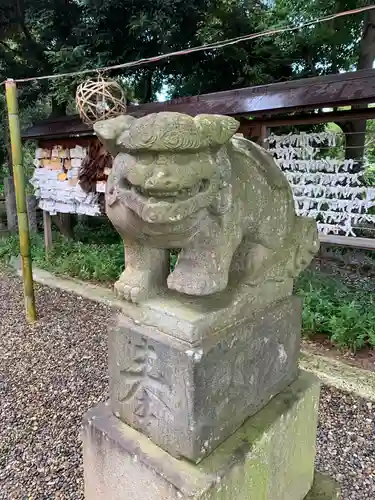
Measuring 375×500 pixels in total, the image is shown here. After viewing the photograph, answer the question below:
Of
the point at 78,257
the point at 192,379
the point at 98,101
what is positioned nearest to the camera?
the point at 192,379

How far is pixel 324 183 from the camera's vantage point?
4172mm

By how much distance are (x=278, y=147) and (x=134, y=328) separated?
364 centimetres

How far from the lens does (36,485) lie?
79.7 inches

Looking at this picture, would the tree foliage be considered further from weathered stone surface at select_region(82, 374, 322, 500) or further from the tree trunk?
weathered stone surface at select_region(82, 374, 322, 500)

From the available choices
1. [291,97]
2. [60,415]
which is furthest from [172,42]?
[60,415]

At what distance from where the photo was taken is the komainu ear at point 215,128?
3.51 ft

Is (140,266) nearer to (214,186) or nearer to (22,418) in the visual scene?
(214,186)

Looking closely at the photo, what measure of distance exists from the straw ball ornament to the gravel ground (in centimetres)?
204

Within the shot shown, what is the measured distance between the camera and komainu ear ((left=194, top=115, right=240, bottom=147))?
107cm

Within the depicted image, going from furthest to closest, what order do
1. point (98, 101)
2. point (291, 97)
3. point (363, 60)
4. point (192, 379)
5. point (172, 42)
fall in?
1. point (172, 42)
2. point (363, 60)
3. point (98, 101)
4. point (291, 97)
5. point (192, 379)

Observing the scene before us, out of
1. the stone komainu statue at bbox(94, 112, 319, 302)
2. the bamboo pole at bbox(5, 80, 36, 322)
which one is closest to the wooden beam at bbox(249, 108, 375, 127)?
the bamboo pole at bbox(5, 80, 36, 322)

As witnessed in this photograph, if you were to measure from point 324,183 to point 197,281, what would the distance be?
3.40 m

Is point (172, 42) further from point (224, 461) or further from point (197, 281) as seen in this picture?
point (224, 461)

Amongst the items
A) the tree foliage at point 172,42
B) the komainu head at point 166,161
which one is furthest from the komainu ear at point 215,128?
the tree foliage at point 172,42
